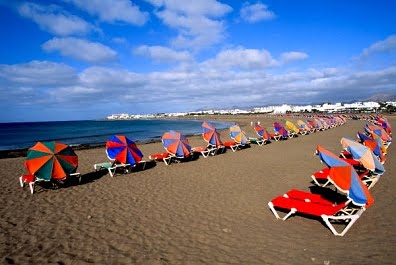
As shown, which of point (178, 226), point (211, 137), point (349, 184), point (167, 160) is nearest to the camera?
point (349, 184)

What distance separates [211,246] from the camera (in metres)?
5.09

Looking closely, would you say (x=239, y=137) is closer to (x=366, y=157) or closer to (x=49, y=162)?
(x=366, y=157)

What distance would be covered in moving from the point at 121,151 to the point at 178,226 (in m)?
5.97

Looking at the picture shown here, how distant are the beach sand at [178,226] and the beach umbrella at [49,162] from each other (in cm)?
57

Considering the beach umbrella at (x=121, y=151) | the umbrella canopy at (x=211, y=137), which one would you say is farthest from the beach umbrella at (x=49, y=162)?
the umbrella canopy at (x=211, y=137)

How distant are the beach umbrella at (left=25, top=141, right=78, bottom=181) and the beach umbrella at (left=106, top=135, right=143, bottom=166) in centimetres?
195

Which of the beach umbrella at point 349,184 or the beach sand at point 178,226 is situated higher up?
the beach umbrella at point 349,184

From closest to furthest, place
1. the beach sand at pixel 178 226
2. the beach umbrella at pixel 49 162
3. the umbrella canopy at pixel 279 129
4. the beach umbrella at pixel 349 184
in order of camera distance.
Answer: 1. the beach sand at pixel 178 226
2. the beach umbrella at pixel 349 184
3. the beach umbrella at pixel 49 162
4. the umbrella canopy at pixel 279 129

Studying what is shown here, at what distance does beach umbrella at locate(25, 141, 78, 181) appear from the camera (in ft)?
27.9

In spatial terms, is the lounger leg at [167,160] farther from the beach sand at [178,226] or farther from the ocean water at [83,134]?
the ocean water at [83,134]

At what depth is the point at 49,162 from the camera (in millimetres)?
8742

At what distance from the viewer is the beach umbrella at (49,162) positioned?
27.9 feet

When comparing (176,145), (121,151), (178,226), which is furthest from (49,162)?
(176,145)

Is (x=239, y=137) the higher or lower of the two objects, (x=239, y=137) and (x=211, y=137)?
the lower
